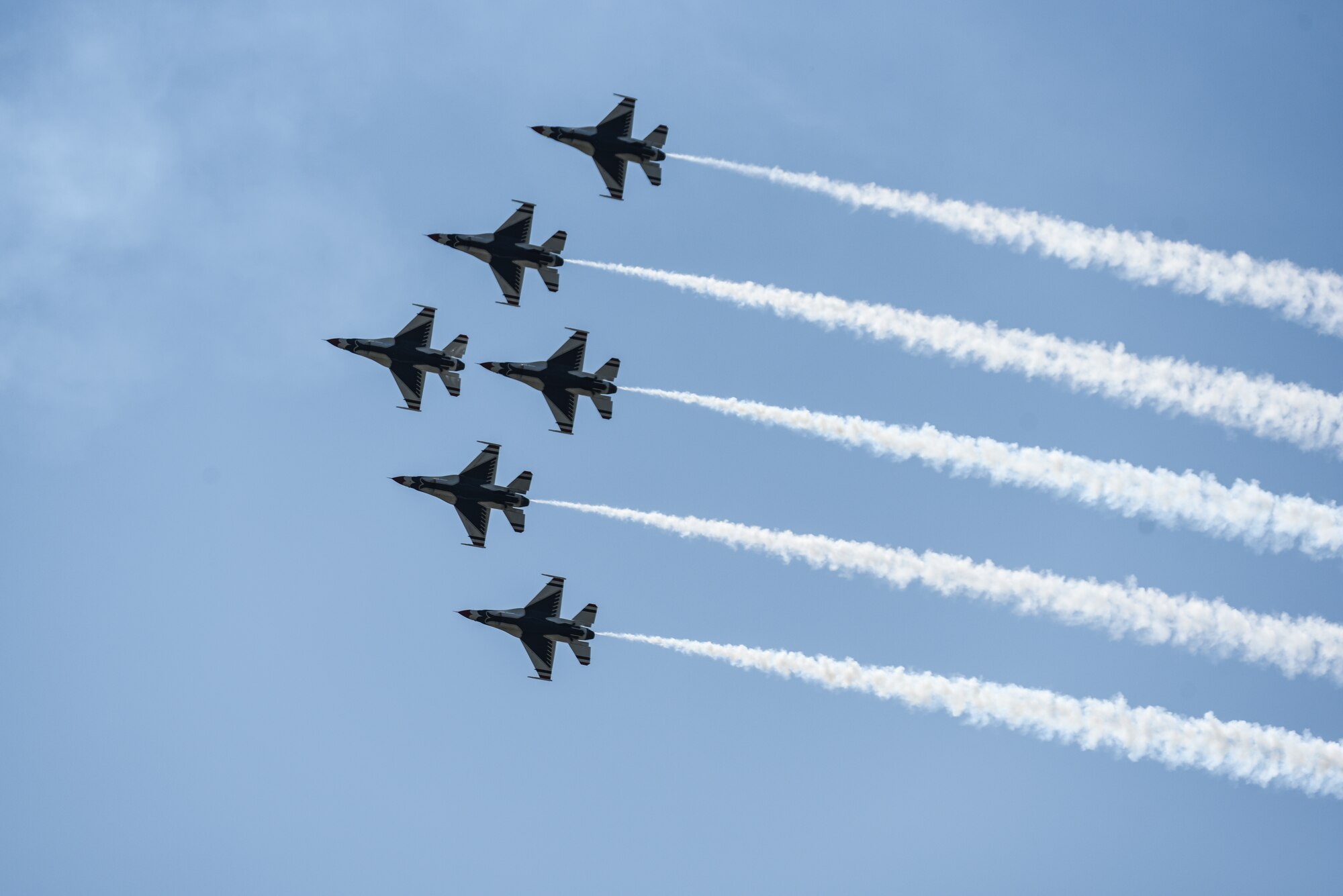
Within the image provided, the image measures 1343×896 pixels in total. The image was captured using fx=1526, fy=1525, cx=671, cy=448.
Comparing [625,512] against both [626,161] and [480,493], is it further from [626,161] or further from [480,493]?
[626,161]

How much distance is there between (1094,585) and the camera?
75688 millimetres

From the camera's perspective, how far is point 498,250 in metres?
92.7

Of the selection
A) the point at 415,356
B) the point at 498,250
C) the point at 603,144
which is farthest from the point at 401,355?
the point at 603,144

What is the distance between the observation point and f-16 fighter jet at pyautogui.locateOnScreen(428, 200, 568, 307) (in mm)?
92312

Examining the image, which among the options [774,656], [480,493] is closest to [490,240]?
[480,493]

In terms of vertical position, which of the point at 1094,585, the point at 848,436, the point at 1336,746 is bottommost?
the point at 1336,746

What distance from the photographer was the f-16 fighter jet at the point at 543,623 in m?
87.1

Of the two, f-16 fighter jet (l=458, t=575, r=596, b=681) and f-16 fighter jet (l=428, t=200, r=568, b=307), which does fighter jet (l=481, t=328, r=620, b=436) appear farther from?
f-16 fighter jet (l=458, t=575, r=596, b=681)

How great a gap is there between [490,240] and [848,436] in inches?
1002

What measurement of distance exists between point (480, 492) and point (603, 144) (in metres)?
22.0

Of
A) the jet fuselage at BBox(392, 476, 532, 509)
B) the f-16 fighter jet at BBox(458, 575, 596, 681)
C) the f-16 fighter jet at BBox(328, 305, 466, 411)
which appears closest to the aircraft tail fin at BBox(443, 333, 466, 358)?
the f-16 fighter jet at BBox(328, 305, 466, 411)

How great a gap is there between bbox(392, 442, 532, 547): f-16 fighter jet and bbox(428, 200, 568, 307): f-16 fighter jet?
396 inches

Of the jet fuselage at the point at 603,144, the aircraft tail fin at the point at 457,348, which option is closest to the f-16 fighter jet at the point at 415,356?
the aircraft tail fin at the point at 457,348

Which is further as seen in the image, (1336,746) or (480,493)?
(480,493)
